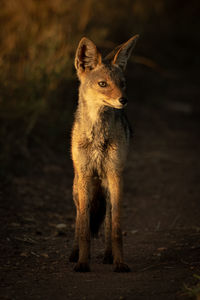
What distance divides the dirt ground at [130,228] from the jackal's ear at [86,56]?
2016mm

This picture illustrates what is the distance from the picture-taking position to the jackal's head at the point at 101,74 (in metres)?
5.22

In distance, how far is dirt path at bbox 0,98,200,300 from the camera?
4.50 meters

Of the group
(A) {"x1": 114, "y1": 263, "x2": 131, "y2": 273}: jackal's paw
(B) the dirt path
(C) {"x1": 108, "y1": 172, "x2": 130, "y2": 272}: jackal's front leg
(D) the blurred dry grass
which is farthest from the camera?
(D) the blurred dry grass

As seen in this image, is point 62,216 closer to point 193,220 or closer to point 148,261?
point 193,220

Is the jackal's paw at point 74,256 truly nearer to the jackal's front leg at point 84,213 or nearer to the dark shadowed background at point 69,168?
the dark shadowed background at point 69,168

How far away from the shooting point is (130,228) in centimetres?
717

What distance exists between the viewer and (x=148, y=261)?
5434mm

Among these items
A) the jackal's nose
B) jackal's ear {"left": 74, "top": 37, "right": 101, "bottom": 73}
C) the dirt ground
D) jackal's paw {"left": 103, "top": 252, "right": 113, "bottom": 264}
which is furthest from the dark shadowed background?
jackal's ear {"left": 74, "top": 37, "right": 101, "bottom": 73}

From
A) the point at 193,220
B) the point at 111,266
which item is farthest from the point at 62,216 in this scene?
the point at 111,266

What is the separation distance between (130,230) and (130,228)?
0.39ft

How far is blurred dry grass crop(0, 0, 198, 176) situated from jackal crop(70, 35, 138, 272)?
9.71ft

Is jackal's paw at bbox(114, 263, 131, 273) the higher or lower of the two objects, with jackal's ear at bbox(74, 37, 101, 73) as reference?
lower

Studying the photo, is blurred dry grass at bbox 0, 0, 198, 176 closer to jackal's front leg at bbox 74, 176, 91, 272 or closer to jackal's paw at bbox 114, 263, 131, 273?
jackal's front leg at bbox 74, 176, 91, 272

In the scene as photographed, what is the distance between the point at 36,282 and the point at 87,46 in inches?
94.6
